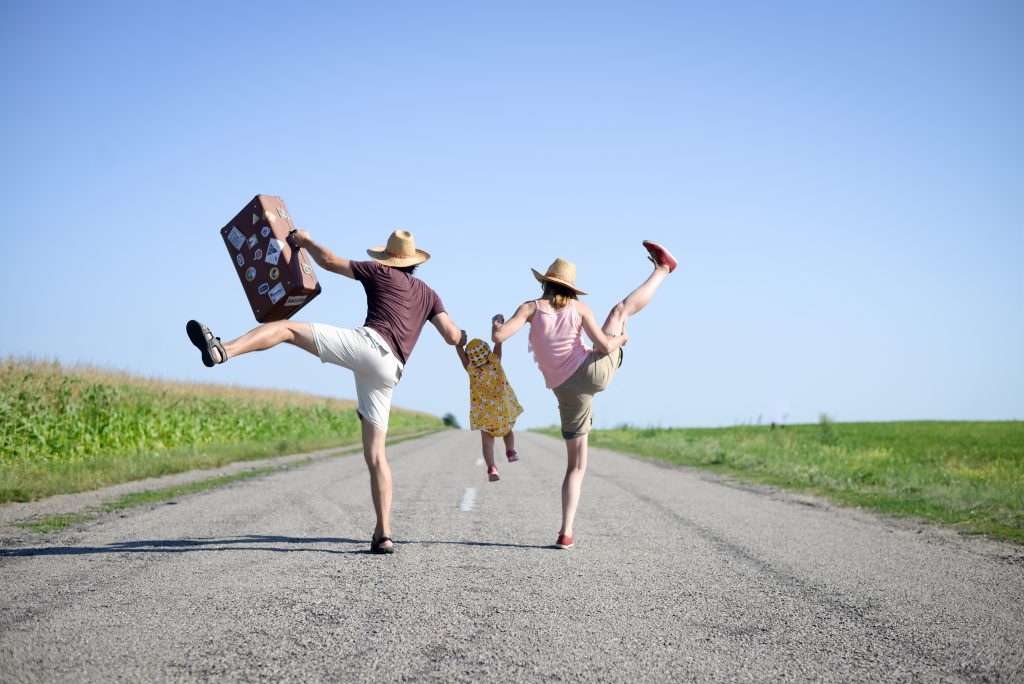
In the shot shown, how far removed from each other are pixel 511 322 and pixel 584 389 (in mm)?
815

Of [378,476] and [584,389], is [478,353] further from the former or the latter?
[378,476]

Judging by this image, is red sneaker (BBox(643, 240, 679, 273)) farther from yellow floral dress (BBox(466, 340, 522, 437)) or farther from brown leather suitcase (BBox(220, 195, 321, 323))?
brown leather suitcase (BBox(220, 195, 321, 323))

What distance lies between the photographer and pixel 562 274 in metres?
6.08

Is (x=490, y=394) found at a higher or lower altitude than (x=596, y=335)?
lower

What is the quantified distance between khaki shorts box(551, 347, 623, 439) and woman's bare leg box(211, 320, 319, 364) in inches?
79.6

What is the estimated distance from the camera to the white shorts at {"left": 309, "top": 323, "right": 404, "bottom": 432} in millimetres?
5547

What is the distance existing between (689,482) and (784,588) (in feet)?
28.1

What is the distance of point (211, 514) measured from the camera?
8.12 metres

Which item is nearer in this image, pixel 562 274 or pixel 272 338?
pixel 272 338

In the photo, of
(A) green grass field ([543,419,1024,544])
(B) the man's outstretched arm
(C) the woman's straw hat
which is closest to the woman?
(B) the man's outstretched arm

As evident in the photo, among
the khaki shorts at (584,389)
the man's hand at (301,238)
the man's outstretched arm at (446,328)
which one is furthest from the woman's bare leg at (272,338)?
the khaki shorts at (584,389)

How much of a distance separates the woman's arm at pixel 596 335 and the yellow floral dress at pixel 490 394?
104cm

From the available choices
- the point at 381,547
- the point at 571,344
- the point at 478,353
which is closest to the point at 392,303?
the point at 478,353

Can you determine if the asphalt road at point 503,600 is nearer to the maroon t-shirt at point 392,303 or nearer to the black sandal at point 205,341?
the black sandal at point 205,341
